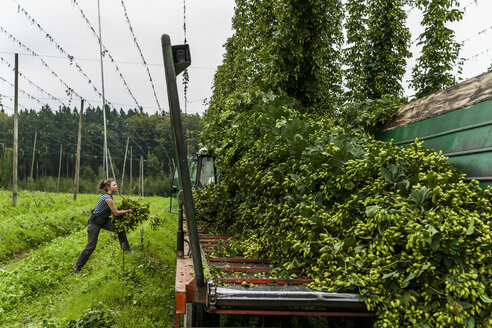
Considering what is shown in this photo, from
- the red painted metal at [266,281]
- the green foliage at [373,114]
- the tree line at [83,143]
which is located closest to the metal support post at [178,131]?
the red painted metal at [266,281]

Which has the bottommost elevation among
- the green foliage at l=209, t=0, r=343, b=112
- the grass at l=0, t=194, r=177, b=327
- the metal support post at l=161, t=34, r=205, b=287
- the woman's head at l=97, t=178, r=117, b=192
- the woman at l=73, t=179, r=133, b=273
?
the grass at l=0, t=194, r=177, b=327

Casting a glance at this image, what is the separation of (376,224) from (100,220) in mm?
6374

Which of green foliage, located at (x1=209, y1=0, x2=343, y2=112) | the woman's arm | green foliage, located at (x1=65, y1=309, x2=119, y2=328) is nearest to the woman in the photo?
the woman's arm

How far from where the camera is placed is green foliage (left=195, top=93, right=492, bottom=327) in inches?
90.4

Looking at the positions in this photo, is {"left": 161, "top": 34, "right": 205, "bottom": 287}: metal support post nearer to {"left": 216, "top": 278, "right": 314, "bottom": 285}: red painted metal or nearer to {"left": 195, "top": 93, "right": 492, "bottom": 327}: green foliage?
{"left": 216, "top": 278, "right": 314, "bottom": 285}: red painted metal

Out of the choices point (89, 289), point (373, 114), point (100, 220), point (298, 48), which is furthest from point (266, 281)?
point (298, 48)

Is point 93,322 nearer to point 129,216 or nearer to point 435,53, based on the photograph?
point 129,216

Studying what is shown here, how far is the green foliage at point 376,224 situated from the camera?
2.29 meters

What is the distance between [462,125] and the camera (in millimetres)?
3744

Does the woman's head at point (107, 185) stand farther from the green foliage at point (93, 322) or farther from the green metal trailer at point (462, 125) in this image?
the green metal trailer at point (462, 125)

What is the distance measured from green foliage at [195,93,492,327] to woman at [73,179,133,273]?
384 centimetres

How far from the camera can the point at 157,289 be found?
20.3 feet

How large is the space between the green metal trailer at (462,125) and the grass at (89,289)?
4213 mm

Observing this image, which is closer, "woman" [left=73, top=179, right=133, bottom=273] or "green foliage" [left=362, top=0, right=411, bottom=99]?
"woman" [left=73, top=179, right=133, bottom=273]
